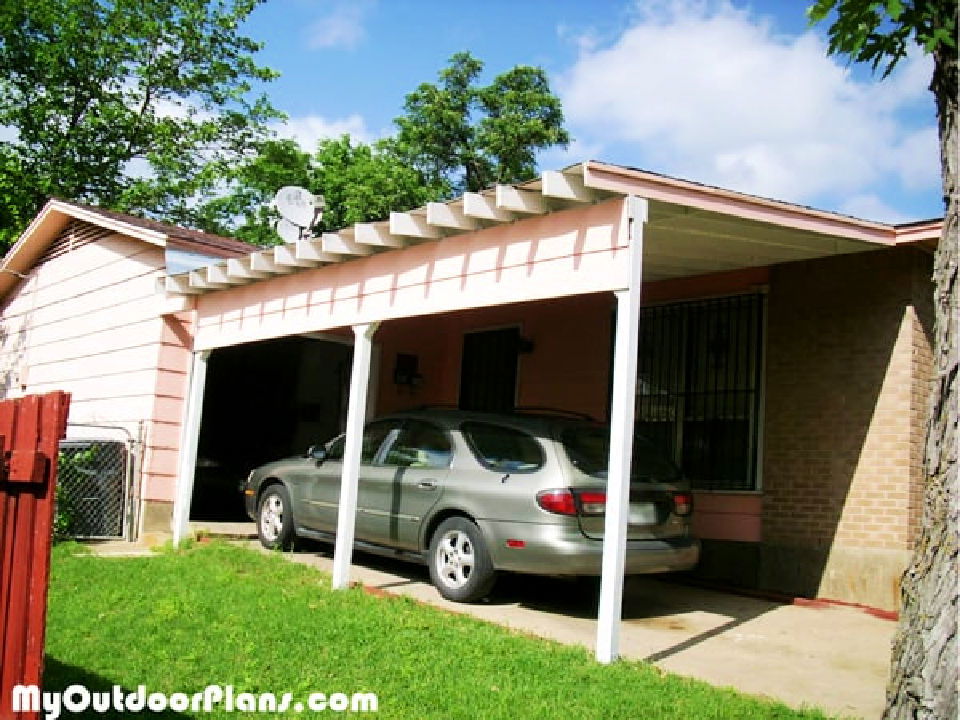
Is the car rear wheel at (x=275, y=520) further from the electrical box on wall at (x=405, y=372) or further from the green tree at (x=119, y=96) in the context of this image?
the green tree at (x=119, y=96)

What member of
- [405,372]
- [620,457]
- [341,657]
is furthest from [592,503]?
[405,372]

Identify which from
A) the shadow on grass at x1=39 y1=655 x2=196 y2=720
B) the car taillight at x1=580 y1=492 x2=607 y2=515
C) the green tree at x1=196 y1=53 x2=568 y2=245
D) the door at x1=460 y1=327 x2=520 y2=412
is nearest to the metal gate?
the door at x1=460 y1=327 x2=520 y2=412

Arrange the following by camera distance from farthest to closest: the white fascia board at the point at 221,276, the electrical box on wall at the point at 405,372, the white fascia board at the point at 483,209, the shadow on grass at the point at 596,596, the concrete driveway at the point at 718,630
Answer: the electrical box on wall at the point at 405,372, the white fascia board at the point at 221,276, the shadow on grass at the point at 596,596, the white fascia board at the point at 483,209, the concrete driveway at the point at 718,630

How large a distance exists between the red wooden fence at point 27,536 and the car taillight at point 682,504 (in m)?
5.08

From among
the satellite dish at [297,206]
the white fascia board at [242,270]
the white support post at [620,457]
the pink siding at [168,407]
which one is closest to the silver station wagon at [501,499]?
the white support post at [620,457]

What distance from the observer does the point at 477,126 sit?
30688 millimetres

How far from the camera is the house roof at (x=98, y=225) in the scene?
12.0 metres

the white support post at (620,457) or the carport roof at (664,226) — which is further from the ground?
the carport roof at (664,226)

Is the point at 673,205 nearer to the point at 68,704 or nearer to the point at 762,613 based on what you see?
the point at 762,613

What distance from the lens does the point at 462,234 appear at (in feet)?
25.7

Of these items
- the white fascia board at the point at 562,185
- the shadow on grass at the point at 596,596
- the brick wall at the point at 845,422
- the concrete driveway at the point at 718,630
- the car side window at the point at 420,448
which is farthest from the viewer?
the brick wall at the point at 845,422

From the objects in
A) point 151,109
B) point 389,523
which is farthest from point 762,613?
point 151,109

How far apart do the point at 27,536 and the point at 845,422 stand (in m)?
7.21

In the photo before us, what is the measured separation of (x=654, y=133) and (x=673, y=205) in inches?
278
